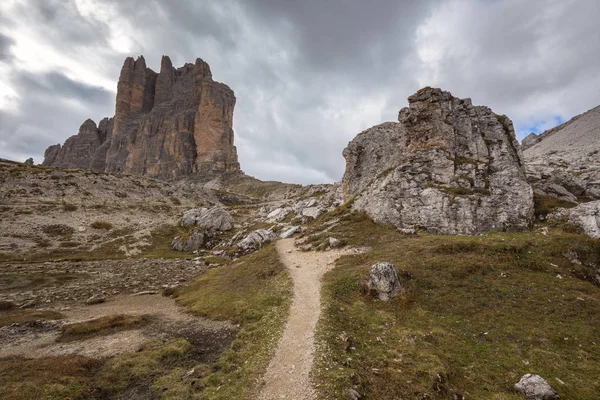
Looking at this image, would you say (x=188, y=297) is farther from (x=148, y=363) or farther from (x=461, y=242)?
(x=461, y=242)

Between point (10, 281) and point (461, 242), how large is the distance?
184 feet

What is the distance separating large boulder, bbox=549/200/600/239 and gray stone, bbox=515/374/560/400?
67.6 ft

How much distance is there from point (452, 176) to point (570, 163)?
75.9 m

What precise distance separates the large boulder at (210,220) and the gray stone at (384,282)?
57.7m

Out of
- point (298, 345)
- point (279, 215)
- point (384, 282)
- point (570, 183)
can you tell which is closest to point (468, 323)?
point (384, 282)

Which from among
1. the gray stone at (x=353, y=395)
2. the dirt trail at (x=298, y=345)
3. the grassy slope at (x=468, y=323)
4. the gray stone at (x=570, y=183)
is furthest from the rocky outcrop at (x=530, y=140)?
the gray stone at (x=353, y=395)

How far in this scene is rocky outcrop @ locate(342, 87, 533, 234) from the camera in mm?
33719

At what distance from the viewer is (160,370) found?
14625 mm

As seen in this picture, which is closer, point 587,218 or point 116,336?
point 116,336

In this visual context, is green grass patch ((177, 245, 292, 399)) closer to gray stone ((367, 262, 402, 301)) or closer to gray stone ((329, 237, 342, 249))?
gray stone ((367, 262, 402, 301))

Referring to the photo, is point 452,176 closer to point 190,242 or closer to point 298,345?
point 298,345

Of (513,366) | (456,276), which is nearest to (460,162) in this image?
(456,276)

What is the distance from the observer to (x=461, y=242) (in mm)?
26281

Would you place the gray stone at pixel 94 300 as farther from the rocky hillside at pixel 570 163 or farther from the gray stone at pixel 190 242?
the rocky hillside at pixel 570 163
